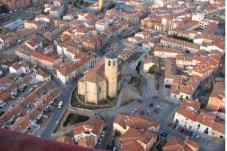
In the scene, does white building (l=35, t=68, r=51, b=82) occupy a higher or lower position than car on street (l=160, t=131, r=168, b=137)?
higher

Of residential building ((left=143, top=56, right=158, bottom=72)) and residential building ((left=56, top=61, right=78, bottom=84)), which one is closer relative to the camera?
residential building ((left=56, top=61, right=78, bottom=84))

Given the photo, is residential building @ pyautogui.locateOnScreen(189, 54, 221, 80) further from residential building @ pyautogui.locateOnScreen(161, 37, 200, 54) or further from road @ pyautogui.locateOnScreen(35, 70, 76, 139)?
road @ pyautogui.locateOnScreen(35, 70, 76, 139)

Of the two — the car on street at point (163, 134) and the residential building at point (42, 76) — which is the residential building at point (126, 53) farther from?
the car on street at point (163, 134)

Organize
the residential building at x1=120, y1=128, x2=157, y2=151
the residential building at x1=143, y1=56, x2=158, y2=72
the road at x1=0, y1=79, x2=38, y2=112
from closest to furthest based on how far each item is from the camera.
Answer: the residential building at x1=120, y1=128, x2=157, y2=151
the road at x1=0, y1=79, x2=38, y2=112
the residential building at x1=143, y1=56, x2=158, y2=72

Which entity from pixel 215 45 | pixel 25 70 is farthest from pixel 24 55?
pixel 215 45

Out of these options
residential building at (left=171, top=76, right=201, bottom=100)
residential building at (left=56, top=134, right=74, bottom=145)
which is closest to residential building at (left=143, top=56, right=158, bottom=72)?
residential building at (left=171, top=76, right=201, bottom=100)

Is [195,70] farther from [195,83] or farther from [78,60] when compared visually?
[78,60]

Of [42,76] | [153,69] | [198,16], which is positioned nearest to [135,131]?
[153,69]

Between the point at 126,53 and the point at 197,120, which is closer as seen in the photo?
the point at 197,120

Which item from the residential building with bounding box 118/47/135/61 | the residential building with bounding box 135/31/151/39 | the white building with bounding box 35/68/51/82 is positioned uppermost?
the residential building with bounding box 135/31/151/39

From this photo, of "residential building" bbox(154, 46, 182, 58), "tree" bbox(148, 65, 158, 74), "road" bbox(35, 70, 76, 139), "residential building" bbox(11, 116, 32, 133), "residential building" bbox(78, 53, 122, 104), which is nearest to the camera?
"residential building" bbox(11, 116, 32, 133)

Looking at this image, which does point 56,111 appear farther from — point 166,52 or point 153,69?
point 166,52

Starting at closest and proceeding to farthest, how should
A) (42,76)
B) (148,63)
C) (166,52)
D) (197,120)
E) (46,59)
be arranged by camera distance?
(197,120)
(42,76)
(148,63)
(46,59)
(166,52)
